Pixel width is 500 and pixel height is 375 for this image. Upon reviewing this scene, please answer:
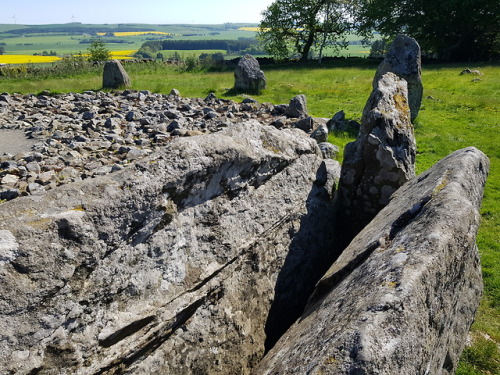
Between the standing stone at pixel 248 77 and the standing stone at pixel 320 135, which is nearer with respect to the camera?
the standing stone at pixel 320 135

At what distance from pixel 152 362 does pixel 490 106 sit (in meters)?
21.2

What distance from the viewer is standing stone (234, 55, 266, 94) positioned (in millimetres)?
22406

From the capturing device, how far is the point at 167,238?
12.3ft

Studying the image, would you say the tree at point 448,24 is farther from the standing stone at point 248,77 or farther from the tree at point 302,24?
the standing stone at point 248,77

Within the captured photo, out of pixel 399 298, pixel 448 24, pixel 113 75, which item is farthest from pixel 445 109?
pixel 448 24

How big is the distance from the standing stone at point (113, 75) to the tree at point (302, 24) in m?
34.4

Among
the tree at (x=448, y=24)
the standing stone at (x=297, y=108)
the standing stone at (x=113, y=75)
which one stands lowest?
the standing stone at (x=297, y=108)

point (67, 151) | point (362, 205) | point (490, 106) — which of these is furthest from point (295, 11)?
point (362, 205)

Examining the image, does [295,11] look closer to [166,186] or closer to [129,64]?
[129,64]

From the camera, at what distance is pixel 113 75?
23000 mm

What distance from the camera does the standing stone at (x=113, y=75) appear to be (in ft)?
75.0


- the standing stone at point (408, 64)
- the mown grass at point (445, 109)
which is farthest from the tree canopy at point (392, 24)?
the standing stone at point (408, 64)

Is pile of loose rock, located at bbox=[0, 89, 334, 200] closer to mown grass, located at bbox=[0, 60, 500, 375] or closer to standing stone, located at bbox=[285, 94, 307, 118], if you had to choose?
Answer: standing stone, located at bbox=[285, 94, 307, 118]

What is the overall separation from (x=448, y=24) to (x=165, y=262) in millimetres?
51194
